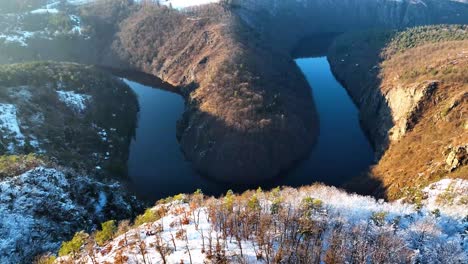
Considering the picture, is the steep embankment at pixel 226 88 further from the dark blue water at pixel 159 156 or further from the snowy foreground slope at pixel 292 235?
the snowy foreground slope at pixel 292 235

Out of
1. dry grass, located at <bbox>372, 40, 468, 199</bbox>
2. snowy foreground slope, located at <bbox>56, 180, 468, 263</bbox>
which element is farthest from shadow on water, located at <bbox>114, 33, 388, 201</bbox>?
snowy foreground slope, located at <bbox>56, 180, 468, 263</bbox>

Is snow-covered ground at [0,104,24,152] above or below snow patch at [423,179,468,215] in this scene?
below

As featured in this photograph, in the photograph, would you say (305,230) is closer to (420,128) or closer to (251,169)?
(251,169)

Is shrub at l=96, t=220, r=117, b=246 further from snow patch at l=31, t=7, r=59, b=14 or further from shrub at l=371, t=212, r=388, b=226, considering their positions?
snow patch at l=31, t=7, r=59, b=14

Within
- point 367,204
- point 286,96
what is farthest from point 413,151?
point 286,96

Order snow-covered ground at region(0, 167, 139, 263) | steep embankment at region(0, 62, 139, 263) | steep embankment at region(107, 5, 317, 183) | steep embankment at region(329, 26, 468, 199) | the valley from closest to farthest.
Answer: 1. the valley
2. snow-covered ground at region(0, 167, 139, 263)
3. steep embankment at region(0, 62, 139, 263)
4. steep embankment at region(329, 26, 468, 199)
5. steep embankment at region(107, 5, 317, 183)
